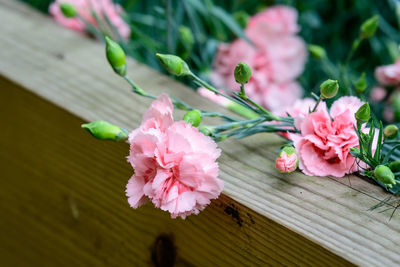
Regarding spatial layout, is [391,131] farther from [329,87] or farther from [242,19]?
[242,19]

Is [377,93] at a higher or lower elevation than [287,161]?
lower

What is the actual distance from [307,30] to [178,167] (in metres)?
0.68

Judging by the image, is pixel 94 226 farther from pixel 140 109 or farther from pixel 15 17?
pixel 15 17

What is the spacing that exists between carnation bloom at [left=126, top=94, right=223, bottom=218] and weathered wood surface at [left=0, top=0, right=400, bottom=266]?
0.04 metres

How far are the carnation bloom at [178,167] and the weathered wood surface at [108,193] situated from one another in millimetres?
41

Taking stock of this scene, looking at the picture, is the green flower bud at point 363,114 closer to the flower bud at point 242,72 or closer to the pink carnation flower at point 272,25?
the flower bud at point 242,72

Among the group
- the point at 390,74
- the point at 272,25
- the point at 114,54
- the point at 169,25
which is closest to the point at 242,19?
the point at 272,25

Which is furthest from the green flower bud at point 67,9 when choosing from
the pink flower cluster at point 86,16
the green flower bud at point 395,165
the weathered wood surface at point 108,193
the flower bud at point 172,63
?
the green flower bud at point 395,165

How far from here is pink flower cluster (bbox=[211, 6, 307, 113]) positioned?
874mm

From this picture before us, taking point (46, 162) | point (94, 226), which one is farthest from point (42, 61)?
point (94, 226)

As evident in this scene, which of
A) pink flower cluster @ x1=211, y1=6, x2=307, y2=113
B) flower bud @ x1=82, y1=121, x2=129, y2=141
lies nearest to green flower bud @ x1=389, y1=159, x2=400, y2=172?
flower bud @ x1=82, y1=121, x2=129, y2=141

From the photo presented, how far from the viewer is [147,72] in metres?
0.71

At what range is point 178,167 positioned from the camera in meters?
0.45

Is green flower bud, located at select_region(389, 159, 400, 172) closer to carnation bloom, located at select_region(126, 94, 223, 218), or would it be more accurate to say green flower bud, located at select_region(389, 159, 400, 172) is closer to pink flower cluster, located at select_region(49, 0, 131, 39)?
carnation bloom, located at select_region(126, 94, 223, 218)
